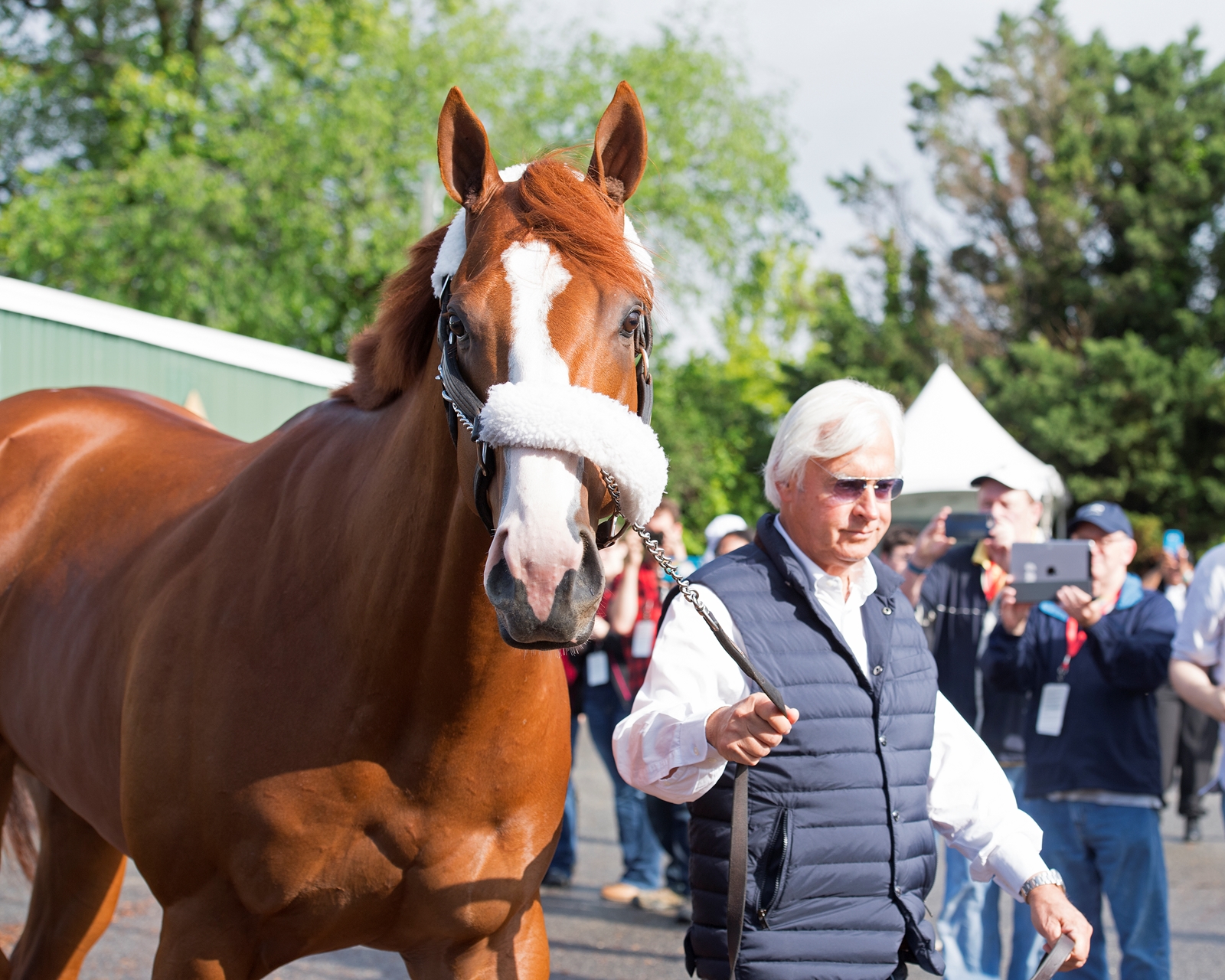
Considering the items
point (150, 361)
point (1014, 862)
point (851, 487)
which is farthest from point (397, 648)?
point (150, 361)

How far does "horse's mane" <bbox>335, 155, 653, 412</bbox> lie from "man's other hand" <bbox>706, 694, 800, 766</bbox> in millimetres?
704

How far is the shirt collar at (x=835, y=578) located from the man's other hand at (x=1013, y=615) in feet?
6.78

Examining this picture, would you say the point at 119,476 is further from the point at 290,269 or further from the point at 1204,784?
the point at 290,269

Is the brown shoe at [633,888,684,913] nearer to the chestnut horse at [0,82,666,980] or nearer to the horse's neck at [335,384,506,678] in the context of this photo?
the chestnut horse at [0,82,666,980]

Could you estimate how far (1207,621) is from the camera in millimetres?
3912

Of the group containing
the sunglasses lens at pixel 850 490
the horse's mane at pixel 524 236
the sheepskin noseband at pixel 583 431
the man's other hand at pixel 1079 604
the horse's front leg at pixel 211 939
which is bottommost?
the horse's front leg at pixel 211 939

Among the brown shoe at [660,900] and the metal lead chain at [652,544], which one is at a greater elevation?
the metal lead chain at [652,544]

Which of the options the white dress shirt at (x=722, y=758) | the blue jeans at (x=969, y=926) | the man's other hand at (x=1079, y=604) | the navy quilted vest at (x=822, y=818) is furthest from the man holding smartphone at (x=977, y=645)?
the navy quilted vest at (x=822, y=818)

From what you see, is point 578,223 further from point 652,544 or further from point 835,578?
point 835,578

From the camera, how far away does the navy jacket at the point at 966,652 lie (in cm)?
492

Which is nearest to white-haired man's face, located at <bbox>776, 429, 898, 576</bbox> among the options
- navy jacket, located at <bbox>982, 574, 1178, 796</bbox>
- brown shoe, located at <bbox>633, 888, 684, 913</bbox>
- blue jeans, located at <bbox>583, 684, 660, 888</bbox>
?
navy jacket, located at <bbox>982, 574, 1178, 796</bbox>

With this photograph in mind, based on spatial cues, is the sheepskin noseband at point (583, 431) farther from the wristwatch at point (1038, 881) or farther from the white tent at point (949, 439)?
the white tent at point (949, 439)

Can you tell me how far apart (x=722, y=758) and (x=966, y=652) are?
10.4ft

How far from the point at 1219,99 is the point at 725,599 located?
88.7 ft
